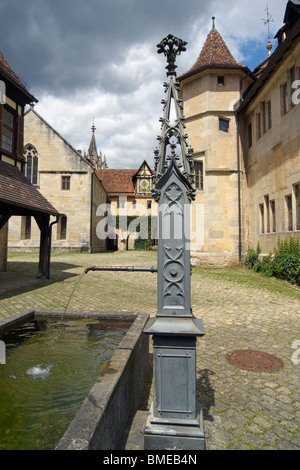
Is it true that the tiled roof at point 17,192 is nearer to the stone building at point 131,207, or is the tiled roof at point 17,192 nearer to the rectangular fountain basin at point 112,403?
the rectangular fountain basin at point 112,403

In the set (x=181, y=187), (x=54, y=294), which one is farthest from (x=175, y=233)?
(x=54, y=294)

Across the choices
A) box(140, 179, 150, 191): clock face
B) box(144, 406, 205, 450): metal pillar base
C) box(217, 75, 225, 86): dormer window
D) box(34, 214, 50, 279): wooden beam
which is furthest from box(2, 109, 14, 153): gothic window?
box(140, 179, 150, 191): clock face

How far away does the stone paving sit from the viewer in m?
2.92

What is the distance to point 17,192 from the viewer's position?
35.3 feet

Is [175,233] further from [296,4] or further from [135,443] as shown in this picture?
[296,4]

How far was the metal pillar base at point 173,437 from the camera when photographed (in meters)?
2.20

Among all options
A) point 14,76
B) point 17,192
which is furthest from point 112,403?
point 14,76

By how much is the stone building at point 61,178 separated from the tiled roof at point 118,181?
14.5 meters

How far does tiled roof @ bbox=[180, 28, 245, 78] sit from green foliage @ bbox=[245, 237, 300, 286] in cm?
1059

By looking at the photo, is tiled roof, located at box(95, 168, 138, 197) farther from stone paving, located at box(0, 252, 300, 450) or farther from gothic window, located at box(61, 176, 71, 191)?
stone paving, located at box(0, 252, 300, 450)

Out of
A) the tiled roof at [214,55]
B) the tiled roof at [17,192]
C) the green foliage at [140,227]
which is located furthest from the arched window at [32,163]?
the tiled roof at [214,55]

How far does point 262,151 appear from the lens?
14695mm

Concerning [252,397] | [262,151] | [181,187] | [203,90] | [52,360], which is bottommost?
[252,397]

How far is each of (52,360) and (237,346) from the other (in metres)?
3.00
